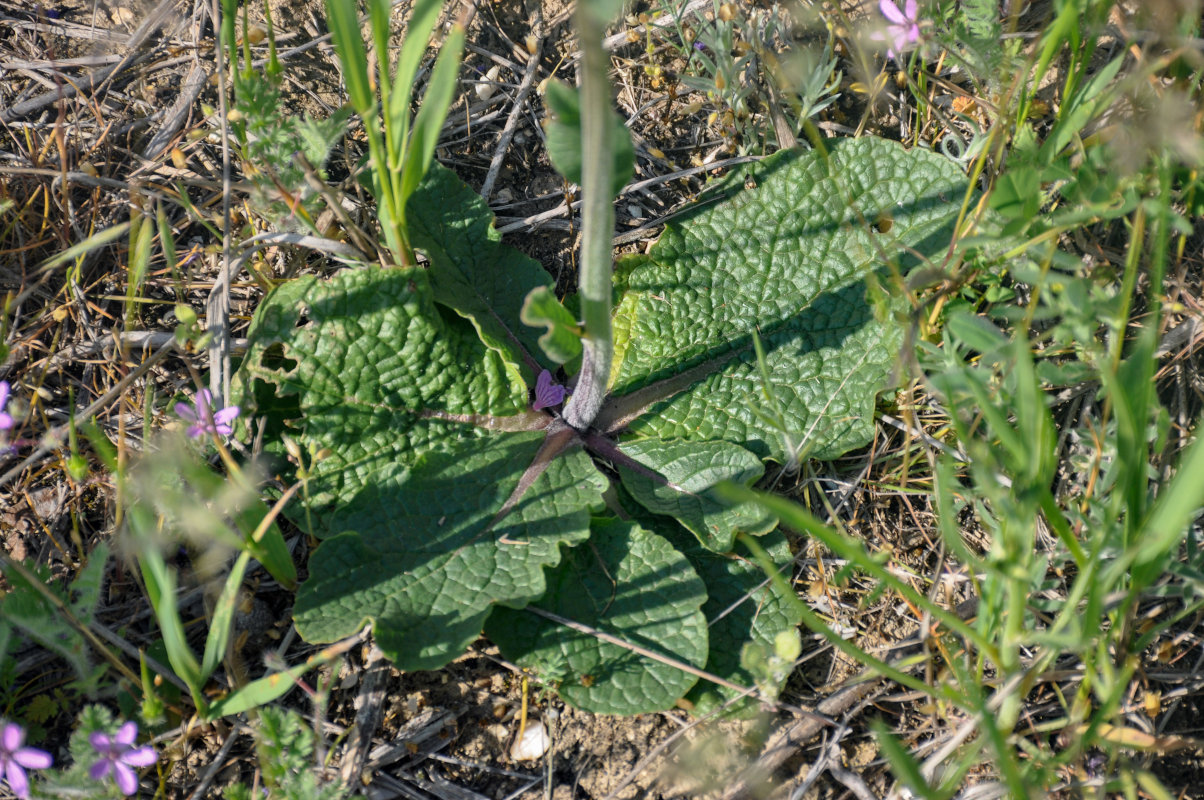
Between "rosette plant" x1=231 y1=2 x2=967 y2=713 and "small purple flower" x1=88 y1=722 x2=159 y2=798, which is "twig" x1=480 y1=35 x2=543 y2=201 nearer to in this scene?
"rosette plant" x1=231 y1=2 x2=967 y2=713

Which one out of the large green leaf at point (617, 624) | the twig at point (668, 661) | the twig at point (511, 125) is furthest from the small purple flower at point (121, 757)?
the twig at point (511, 125)

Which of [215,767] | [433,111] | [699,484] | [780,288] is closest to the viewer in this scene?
[433,111]

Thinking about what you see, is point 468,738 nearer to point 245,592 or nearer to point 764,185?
point 245,592

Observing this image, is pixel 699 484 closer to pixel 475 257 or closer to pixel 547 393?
pixel 547 393

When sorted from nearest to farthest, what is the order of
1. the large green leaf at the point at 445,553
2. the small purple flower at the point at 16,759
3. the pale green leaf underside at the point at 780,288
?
the small purple flower at the point at 16,759
the large green leaf at the point at 445,553
the pale green leaf underside at the point at 780,288

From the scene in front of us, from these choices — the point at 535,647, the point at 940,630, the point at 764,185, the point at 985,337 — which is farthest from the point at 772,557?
the point at 764,185

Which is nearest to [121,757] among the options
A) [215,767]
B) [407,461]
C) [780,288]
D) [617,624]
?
[215,767]

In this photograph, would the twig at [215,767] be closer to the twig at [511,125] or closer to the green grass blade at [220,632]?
the green grass blade at [220,632]
